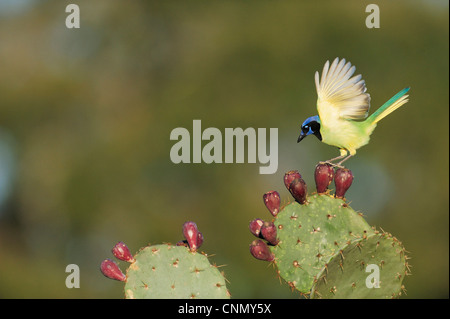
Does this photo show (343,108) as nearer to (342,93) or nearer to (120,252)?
(342,93)

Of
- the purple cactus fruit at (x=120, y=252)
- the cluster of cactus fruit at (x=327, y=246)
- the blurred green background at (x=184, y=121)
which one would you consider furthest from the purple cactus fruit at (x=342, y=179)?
the blurred green background at (x=184, y=121)

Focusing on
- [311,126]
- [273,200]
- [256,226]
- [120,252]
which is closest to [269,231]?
[256,226]

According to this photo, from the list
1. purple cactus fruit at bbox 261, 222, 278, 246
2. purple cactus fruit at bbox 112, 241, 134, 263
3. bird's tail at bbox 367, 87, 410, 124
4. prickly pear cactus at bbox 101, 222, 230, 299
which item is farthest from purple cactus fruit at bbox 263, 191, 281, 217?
purple cactus fruit at bbox 112, 241, 134, 263

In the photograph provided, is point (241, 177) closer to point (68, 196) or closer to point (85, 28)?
point (68, 196)

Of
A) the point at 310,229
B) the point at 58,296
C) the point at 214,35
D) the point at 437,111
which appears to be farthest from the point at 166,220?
the point at 310,229

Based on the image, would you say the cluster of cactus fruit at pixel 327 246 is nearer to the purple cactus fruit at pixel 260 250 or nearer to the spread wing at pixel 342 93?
the purple cactus fruit at pixel 260 250
